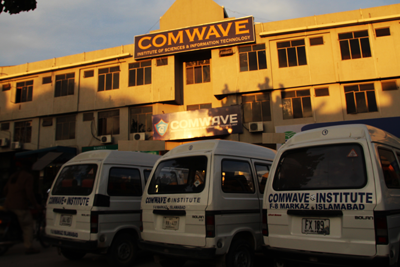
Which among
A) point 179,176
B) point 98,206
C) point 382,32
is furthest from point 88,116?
point 382,32

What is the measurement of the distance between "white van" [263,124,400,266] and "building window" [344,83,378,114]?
1376 centimetres

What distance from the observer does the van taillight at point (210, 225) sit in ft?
14.3

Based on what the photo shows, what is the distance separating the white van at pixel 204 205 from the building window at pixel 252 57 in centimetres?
1354

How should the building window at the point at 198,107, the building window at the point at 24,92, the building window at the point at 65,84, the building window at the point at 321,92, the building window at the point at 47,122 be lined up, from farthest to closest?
the building window at the point at 24,92, the building window at the point at 47,122, the building window at the point at 65,84, the building window at the point at 198,107, the building window at the point at 321,92

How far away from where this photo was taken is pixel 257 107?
18219mm

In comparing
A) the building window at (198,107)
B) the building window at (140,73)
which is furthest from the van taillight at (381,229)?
the building window at (140,73)

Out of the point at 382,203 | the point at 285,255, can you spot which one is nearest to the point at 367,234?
the point at 382,203

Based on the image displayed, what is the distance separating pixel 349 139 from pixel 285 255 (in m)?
1.68

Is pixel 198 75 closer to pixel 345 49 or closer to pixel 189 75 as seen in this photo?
pixel 189 75

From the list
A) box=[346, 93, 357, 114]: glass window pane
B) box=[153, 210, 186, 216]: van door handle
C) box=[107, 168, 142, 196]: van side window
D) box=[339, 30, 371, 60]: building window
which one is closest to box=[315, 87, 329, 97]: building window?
box=[346, 93, 357, 114]: glass window pane

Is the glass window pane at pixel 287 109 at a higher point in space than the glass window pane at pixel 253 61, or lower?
lower

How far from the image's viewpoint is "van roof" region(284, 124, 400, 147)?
3.85 meters

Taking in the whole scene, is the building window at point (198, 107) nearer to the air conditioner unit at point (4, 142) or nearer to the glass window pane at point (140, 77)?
the glass window pane at point (140, 77)

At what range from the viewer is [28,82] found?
23438mm
